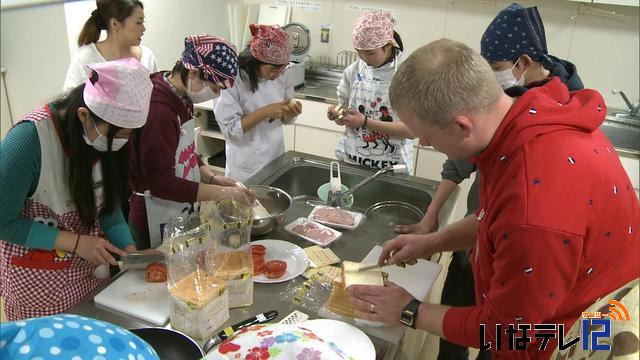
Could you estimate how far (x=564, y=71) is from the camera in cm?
161

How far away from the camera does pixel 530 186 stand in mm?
837

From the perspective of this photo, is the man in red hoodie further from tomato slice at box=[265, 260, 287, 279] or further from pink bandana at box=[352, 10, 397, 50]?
pink bandana at box=[352, 10, 397, 50]

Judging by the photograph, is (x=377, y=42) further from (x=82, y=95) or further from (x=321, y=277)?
(x=82, y=95)

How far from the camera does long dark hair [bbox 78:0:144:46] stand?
2.37 meters

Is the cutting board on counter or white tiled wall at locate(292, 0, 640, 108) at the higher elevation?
white tiled wall at locate(292, 0, 640, 108)

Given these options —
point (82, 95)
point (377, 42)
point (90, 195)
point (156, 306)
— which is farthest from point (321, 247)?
point (377, 42)

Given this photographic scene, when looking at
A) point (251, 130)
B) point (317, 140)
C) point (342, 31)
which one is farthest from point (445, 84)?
point (342, 31)

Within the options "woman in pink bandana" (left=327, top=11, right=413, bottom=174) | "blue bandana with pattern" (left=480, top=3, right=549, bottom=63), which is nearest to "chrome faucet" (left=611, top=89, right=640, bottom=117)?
"woman in pink bandana" (left=327, top=11, right=413, bottom=174)

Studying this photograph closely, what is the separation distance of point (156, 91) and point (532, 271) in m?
1.15

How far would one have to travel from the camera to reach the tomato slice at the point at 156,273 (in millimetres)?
1217

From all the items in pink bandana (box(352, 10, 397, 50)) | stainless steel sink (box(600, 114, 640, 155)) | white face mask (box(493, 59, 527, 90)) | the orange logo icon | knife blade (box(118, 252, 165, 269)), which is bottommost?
stainless steel sink (box(600, 114, 640, 155))

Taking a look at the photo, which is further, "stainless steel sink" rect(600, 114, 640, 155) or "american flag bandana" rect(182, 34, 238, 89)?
"stainless steel sink" rect(600, 114, 640, 155)

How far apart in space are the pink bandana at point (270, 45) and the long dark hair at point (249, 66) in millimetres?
49

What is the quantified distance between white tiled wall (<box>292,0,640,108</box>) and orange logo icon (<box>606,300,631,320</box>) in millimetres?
2902
